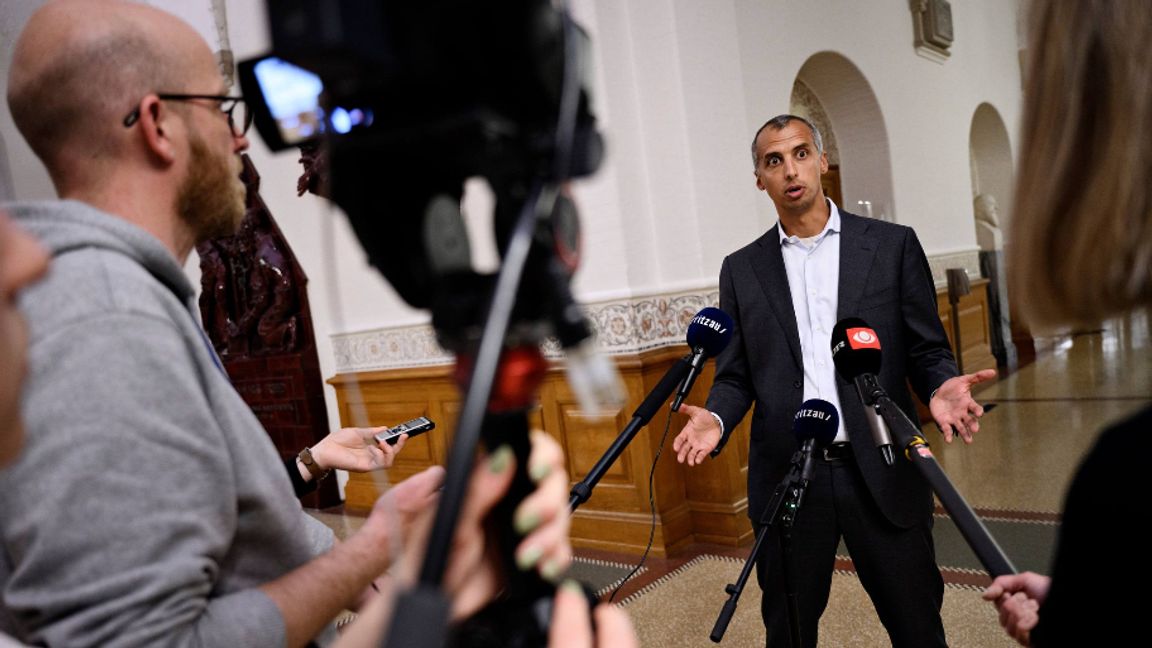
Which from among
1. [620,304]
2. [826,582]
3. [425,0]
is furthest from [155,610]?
[620,304]

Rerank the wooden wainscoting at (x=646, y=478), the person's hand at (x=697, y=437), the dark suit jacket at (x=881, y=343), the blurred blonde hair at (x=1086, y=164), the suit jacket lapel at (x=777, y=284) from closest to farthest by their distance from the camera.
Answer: the blurred blonde hair at (x=1086, y=164)
the person's hand at (x=697, y=437)
the dark suit jacket at (x=881, y=343)
the suit jacket lapel at (x=777, y=284)
the wooden wainscoting at (x=646, y=478)

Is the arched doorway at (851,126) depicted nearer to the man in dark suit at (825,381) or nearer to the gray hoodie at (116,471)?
the man in dark suit at (825,381)

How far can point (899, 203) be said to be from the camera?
5.99 meters

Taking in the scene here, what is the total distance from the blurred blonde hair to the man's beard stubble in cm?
102

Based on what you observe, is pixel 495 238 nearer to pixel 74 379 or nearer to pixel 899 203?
pixel 74 379

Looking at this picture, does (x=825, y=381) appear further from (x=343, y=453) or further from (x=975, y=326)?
(x=975, y=326)

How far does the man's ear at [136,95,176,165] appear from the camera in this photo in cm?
99

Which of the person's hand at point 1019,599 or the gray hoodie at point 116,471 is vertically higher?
the gray hoodie at point 116,471

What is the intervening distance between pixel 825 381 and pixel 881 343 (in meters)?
0.19

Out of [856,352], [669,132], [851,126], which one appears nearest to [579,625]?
[856,352]

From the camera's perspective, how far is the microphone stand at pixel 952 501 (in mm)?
973

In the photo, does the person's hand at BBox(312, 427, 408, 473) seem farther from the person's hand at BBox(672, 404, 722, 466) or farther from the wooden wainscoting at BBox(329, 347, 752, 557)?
the wooden wainscoting at BBox(329, 347, 752, 557)

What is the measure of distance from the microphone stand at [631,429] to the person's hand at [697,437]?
397mm

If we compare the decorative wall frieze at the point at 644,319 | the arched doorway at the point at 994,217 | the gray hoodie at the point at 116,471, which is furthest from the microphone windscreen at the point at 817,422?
the arched doorway at the point at 994,217
